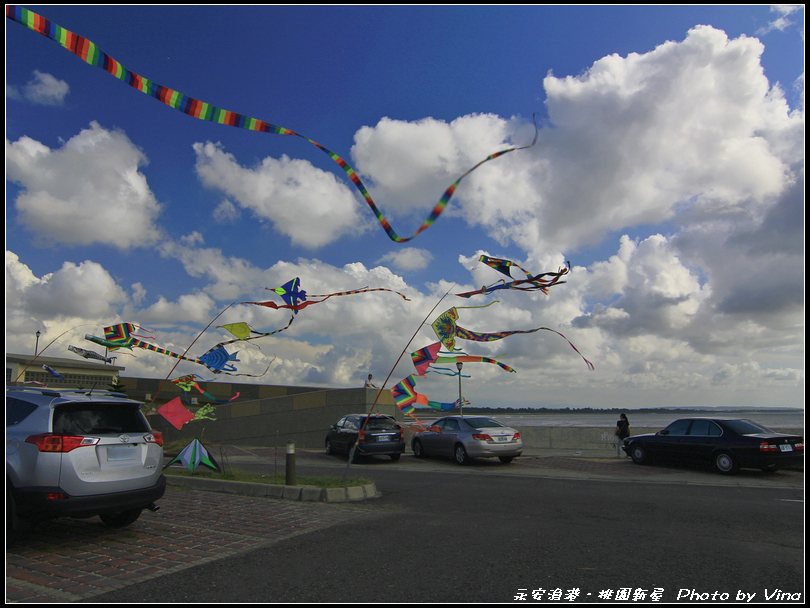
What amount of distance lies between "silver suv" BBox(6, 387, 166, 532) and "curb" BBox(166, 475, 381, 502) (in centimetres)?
315

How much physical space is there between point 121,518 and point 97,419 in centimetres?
157

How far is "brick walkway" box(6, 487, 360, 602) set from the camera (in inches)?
179

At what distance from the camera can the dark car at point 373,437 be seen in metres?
15.6

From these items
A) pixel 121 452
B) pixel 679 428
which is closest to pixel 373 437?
pixel 679 428

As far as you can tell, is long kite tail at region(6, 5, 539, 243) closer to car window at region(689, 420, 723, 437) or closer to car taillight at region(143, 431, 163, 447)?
car taillight at region(143, 431, 163, 447)

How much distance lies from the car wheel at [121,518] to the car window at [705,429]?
12.9 metres

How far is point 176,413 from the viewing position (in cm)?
951

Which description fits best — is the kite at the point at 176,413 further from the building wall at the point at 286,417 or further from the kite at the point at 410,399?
the building wall at the point at 286,417

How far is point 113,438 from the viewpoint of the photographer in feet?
18.5

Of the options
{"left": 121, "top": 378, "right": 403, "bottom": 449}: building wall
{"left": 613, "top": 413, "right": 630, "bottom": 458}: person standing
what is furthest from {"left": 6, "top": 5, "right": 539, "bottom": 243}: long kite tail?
A: {"left": 121, "top": 378, "right": 403, "bottom": 449}: building wall

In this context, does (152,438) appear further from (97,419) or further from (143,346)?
(143,346)

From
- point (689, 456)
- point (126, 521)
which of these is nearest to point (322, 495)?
point (126, 521)

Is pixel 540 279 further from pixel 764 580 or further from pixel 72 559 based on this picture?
pixel 72 559

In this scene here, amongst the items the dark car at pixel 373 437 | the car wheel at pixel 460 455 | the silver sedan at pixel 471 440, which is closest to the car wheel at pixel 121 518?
the dark car at pixel 373 437
